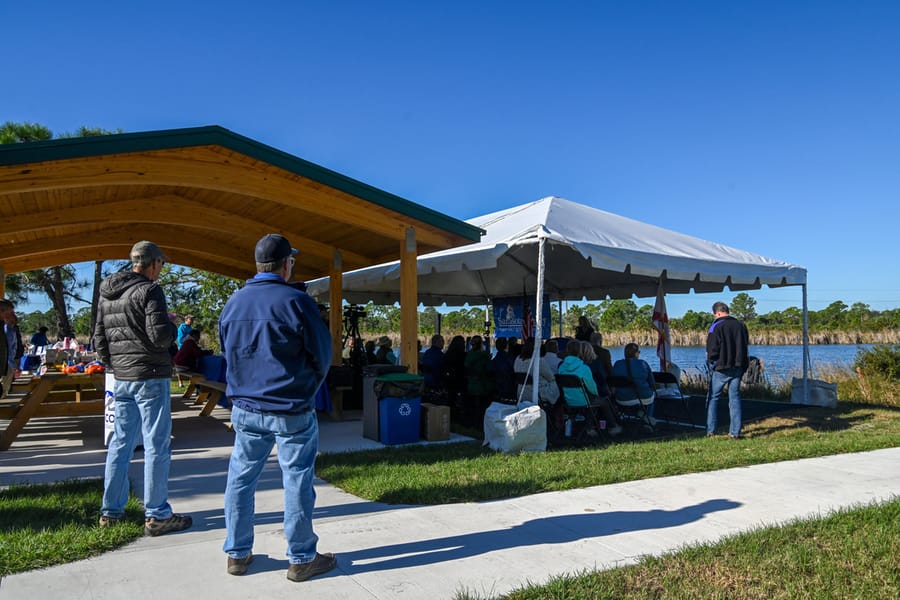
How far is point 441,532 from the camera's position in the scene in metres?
3.88

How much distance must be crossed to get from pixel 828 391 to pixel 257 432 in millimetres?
10483

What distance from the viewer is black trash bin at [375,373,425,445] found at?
679 cm

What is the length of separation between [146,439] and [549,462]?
11.6 ft

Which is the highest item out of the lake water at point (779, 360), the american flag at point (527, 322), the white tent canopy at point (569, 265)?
the white tent canopy at point (569, 265)

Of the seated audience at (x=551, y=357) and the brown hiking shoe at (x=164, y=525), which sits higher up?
the seated audience at (x=551, y=357)

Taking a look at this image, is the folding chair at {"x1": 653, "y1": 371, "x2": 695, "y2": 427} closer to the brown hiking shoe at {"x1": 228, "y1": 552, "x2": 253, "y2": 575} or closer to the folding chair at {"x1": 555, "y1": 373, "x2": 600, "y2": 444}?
the folding chair at {"x1": 555, "y1": 373, "x2": 600, "y2": 444}

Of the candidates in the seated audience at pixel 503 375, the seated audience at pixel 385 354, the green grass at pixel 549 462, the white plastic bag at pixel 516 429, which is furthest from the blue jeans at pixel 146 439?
the seated audience at pixel 385 354

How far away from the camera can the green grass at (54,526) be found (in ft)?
11.0

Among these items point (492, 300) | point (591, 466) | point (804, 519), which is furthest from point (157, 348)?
point (492, 300)

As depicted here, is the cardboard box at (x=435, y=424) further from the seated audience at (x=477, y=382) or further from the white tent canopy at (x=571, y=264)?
the white tent canopy at (x=571, y=264)

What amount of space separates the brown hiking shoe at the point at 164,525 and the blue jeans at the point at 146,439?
0.10 feet

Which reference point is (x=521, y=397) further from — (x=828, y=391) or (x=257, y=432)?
(x=828, y=391)

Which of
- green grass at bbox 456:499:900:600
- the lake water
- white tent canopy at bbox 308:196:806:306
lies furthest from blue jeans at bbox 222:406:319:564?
the lake water

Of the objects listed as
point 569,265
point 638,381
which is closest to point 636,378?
point 638,381
